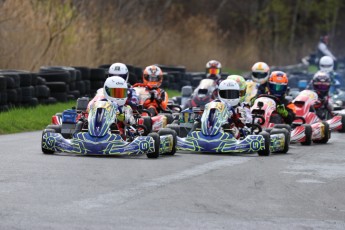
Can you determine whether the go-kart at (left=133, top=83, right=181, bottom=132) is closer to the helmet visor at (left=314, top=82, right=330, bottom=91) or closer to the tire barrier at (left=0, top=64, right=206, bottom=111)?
the tire barrier at (left=0, top=64, right=206, bottom=111)

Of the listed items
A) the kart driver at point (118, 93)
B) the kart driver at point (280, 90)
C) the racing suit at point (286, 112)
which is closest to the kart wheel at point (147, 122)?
the racing suit at point (286, 112)

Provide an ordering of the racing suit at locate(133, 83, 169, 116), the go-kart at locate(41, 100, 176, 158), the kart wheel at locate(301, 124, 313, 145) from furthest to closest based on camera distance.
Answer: the racing suit at locate(133, 83, 169, 116) → the kart wheel at locate(301, 124, 313, 145) → the go-kart at locate(41, 100, 176, 158)

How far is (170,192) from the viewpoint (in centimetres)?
1080

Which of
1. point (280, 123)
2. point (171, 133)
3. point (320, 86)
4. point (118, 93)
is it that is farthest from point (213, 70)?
point (118, 93)

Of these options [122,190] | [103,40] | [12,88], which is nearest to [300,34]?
[103,40]

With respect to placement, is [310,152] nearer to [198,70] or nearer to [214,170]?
[214,170]

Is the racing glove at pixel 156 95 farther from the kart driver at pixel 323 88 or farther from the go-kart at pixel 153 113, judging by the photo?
the kart driver at pixel 323 88

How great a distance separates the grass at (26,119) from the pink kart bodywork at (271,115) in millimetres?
3996

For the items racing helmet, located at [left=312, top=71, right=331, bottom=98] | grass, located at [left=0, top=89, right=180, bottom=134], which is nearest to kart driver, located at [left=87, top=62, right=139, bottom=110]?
grass, located at [left=0, top=89, right=180, bottom=134]

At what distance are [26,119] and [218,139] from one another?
19.8ft

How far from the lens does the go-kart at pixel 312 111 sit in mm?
21062

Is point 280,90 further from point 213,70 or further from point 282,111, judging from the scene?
point 213,70

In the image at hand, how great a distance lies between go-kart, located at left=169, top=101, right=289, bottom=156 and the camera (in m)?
15.6

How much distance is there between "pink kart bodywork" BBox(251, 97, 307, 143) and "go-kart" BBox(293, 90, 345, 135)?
1594 mm
